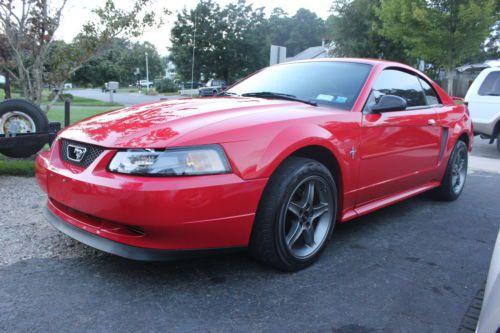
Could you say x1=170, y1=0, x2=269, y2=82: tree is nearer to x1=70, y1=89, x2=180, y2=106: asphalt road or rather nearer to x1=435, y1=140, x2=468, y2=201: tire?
x1=70, y1=89, x2=180, y2=106: asphalt road

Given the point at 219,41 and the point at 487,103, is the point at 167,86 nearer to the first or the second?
the point at 219,41

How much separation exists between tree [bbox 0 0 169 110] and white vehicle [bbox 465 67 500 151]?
6.87 metres

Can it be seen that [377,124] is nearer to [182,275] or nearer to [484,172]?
[182,275]

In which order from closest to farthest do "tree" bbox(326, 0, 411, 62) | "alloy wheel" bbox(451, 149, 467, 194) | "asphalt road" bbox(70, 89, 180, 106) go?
"alloy wheel" bbox(451, 149, 467, 194)
"asphalt road" bbox(70, 89, 180, 106)
"tree" bbox(326, 0, 411, 62)

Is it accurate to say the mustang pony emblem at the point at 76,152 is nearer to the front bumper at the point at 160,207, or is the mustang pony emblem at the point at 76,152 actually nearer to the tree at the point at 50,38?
the front bumper at the point at 160,207

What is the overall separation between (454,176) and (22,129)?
17.0 ft

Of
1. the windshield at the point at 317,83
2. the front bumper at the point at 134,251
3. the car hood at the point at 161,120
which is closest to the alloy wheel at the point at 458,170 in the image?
the windshield at the point at 317,83

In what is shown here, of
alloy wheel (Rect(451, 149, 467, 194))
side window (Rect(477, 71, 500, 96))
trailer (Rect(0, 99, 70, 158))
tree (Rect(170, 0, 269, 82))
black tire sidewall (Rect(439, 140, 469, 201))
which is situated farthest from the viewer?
tree (Rect(170, 0, 269, 82))

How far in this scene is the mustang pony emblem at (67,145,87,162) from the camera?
2496mm

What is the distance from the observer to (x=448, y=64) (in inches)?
727

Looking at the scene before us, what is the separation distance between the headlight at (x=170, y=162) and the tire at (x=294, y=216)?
1.35 feet

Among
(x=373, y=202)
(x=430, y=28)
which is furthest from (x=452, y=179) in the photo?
(x=430, y=28)

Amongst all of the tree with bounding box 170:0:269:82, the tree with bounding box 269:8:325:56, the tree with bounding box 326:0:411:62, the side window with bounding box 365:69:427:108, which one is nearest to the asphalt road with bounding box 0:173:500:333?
the side window with bounding box 365:69:427:108

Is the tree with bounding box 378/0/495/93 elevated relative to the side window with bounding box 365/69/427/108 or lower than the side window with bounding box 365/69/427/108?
elevated
